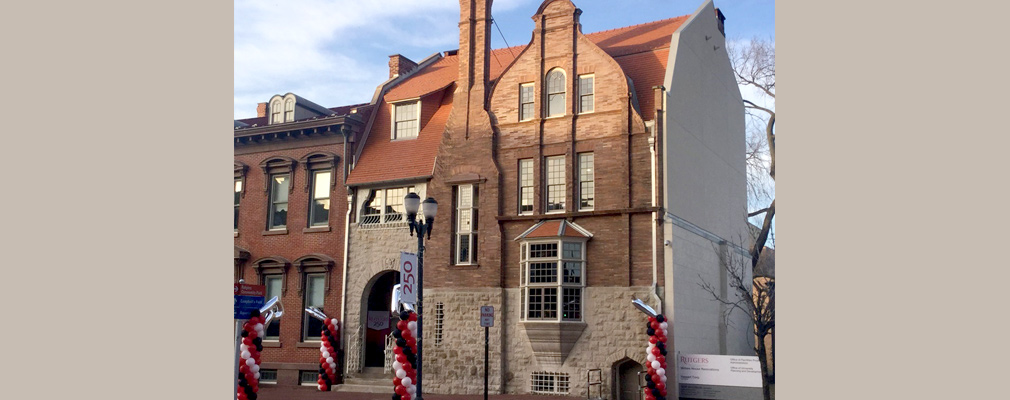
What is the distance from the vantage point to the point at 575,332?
955 inches

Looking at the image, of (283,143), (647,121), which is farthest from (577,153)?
(283,143)

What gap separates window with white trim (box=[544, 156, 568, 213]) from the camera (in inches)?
1004

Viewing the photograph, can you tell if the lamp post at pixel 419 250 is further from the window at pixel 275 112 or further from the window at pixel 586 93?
the window at pixel 275 112

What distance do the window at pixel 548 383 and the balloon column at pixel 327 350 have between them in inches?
258

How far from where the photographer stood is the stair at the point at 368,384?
26.1m

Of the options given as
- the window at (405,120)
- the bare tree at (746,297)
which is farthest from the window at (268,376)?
the bare tree at (746,297)

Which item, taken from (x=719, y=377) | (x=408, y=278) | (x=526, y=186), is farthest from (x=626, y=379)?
(x=408, y=278)

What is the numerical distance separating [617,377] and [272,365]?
11.8 m

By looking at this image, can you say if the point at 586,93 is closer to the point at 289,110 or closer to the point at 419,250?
the point at 419,250

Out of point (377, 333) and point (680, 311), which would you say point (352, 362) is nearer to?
point (377, 333)

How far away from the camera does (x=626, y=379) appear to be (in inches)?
946

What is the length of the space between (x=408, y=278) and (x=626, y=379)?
7405 mm

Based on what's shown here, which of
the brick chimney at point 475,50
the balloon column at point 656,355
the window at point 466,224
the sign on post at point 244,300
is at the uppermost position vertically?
the brick chimney at point 475,50

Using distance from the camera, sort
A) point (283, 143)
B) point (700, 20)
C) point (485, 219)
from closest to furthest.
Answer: point (485, 219)
point (700, 20)
point (283, 143)
